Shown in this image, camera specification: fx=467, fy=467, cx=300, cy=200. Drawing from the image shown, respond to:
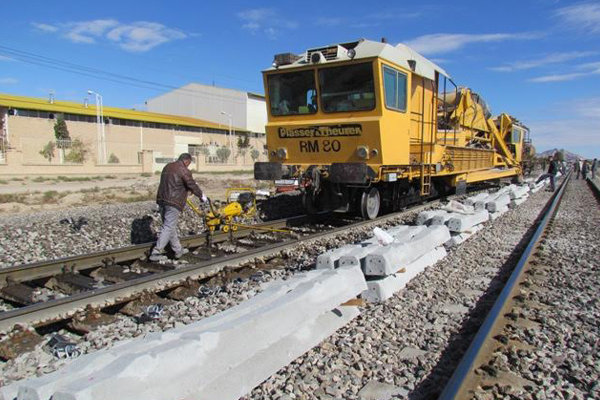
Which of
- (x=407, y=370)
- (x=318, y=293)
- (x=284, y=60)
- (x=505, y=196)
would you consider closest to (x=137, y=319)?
(x=318, y=293)

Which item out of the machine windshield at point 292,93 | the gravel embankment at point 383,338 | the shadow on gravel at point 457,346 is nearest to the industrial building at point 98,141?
the machine windshield at point 292,93

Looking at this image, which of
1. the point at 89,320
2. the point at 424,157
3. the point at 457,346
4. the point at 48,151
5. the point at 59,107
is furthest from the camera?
the point at 59,107

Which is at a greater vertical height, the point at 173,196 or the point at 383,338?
the point at 173,196

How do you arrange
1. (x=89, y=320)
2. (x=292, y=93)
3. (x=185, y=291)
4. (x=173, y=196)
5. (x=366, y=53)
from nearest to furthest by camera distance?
(x=89, y=320) < (x=185, y=291) < (x=173, y=196) < (x=366, y=53) < (x=292, y=93)

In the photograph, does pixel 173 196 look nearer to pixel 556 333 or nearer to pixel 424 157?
pixel 556 333

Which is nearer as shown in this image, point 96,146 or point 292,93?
point 292,93

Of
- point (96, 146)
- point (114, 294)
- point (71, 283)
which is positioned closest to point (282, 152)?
point (71, 283)

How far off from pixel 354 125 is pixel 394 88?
1.13 metres

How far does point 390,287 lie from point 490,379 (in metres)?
1.82

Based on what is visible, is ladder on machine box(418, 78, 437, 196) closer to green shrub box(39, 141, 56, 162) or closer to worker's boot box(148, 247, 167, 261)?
worker's boot box(148, 247, 167, 261)

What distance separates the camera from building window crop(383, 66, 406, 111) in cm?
909

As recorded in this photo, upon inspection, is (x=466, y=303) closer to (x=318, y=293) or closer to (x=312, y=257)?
(x=318, y=293)

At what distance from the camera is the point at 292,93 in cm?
1008

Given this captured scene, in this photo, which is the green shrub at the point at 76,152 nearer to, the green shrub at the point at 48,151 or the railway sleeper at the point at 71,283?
the green shrub at the point at 48,151
